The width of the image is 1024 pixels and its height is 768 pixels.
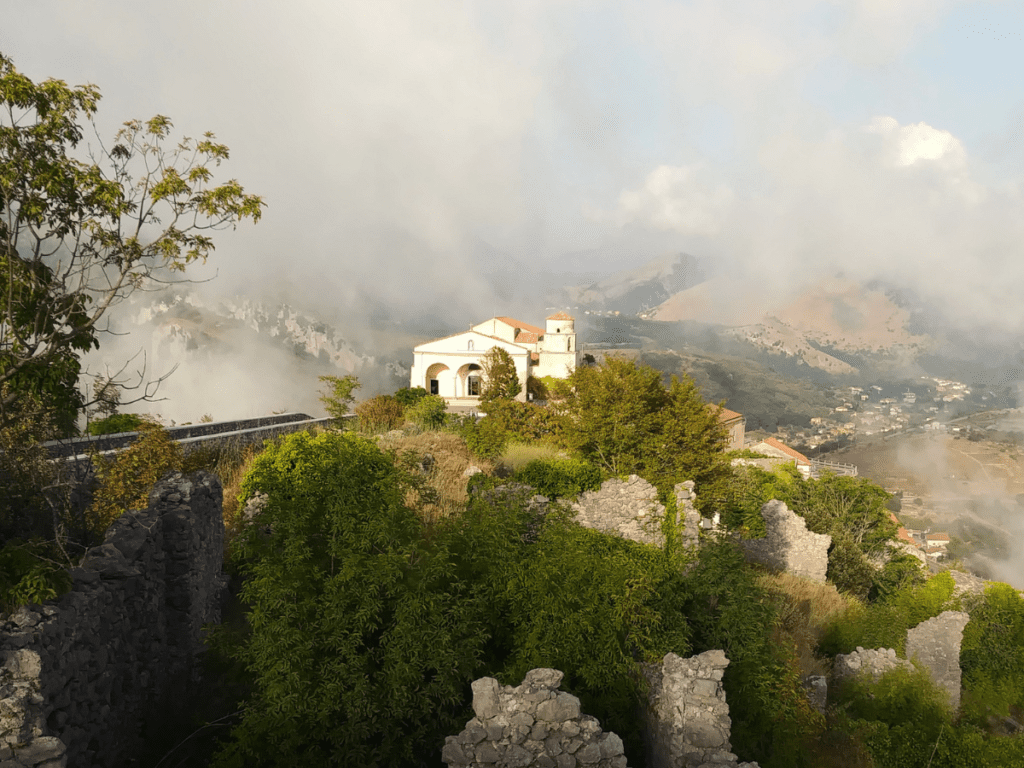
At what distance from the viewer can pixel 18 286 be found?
20.9 feet

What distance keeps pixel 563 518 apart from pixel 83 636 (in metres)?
5.82

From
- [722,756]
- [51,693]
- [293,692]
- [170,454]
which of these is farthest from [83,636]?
[722,756]

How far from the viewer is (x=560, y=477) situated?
15242mm

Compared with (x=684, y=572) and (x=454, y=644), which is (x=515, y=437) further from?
(x=454, y=644)

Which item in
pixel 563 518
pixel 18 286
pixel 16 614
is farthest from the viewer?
pixel 563 518

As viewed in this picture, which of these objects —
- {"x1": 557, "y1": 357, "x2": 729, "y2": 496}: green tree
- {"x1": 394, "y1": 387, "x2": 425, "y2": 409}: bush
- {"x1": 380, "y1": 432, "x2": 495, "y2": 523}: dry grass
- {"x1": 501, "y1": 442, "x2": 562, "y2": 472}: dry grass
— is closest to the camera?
{"x1": 380, "y1": 432, "x2": 495, "y2": 523}: dry grass

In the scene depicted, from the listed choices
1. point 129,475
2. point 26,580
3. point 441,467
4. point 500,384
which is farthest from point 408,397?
point 26,580

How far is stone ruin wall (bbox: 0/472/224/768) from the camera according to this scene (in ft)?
15.0

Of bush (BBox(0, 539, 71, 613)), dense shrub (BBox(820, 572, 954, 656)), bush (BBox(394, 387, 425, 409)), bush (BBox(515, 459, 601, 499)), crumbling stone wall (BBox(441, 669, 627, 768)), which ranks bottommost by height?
dense shrub (BBox(820, 572, 954, 656))

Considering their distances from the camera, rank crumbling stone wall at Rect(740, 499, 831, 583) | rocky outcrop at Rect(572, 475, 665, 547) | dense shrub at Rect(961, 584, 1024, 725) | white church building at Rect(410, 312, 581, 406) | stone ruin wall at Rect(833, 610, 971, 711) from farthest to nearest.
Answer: white church building at Rect(410, 312, 581, 406), crumbling stone wall at Rect(740, 499, 831, 583), dense shrub at Rect(961, 584, 1024, 725), rocky outcrop at Rect(572, 475, 665, 547), stone ruin wall at Rect(833, 610, 971, 711)

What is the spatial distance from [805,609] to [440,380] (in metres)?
36.4

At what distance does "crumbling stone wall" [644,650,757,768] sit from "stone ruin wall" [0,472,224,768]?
5079 millimetres

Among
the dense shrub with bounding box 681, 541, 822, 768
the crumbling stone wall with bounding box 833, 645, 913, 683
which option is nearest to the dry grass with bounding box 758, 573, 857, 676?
the crumbling stone wall with bounding box 833, 645, 913, 683

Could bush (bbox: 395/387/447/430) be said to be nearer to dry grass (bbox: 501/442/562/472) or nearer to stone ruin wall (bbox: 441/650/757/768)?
dry grass (bbox: 501/442/562/472)
